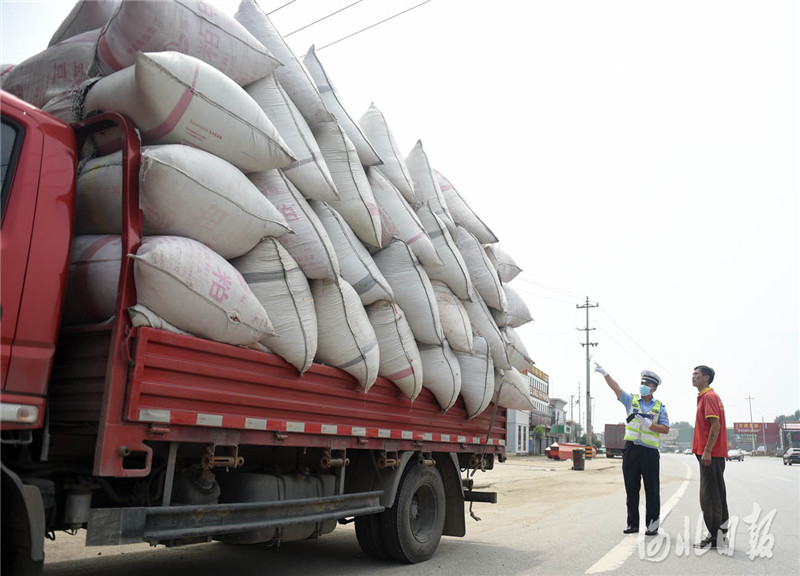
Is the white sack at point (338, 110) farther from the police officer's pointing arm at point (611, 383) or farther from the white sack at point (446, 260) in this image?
the police officer's pointing arm at point (611, 383)

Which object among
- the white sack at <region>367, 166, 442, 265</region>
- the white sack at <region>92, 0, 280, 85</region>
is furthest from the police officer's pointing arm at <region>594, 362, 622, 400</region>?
the white sack at <region>92, 0, 280, 85</region>

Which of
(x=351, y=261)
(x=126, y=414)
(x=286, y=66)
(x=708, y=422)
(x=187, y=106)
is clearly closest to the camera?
(x=126, y=414)

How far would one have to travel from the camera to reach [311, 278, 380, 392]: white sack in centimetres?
438

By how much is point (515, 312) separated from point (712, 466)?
2594 mm

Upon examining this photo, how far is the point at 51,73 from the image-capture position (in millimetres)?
4051

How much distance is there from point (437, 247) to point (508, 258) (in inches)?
86.3

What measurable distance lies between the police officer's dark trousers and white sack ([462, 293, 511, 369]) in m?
1.58

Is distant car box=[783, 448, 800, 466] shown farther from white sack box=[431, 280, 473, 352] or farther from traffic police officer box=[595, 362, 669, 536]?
white sack box=[431, 280, 473, 352]

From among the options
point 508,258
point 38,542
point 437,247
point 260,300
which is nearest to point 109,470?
point 38,542

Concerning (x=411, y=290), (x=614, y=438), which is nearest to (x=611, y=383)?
(x=411, y=290)

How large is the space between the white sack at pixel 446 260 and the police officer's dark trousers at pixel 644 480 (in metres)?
2.40

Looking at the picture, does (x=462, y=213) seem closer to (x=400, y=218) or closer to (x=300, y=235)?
(x=400, y=218)

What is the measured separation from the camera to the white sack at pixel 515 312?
7.51 metres

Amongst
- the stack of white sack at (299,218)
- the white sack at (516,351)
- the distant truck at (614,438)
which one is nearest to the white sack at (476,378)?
the stack of white sack at (299,218)
